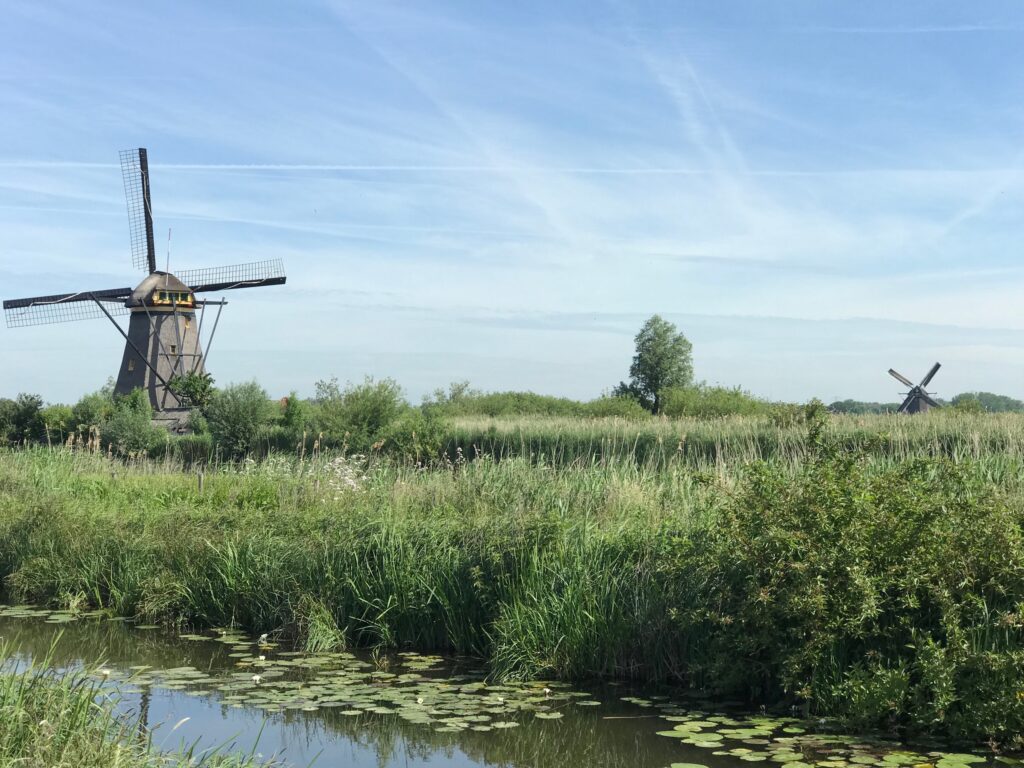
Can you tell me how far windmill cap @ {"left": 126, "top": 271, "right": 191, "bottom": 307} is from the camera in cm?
3728

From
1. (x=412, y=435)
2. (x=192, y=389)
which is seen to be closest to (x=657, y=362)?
(x=192, y=389)

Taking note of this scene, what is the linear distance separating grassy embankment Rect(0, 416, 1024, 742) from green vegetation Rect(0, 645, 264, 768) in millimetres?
3530

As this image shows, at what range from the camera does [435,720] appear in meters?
6.66

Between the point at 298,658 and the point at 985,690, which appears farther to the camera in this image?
the point at 298,658

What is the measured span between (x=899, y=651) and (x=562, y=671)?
251 cm

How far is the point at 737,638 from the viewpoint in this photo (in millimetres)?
6801

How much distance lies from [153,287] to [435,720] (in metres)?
33.9

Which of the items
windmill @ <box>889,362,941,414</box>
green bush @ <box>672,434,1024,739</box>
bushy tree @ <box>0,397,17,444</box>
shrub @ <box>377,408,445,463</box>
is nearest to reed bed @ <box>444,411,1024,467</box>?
shrub @ <box>377,408,445,463</box>

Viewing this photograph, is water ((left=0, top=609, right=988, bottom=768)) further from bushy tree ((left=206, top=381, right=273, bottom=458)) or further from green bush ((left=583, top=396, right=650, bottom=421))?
green bush ((left=583, top=396, right=650, bottom=421))

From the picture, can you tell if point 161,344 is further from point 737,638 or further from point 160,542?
point 737,638

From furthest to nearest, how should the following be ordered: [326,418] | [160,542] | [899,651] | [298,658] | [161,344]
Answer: [161,344] → [326,418] → [160,542] → [298,658] → [899,651]

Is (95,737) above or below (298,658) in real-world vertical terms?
above

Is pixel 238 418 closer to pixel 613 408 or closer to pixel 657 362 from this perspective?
pixel 613 408

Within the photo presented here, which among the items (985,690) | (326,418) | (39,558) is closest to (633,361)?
(326,418)
